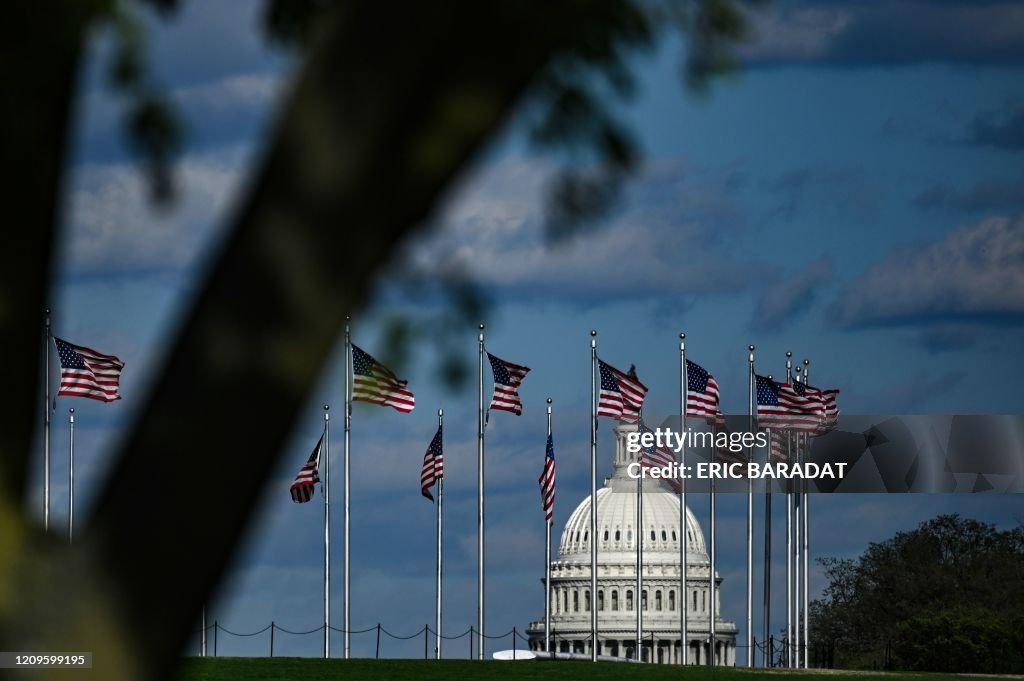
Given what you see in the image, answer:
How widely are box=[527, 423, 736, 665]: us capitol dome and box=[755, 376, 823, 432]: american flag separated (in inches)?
3370

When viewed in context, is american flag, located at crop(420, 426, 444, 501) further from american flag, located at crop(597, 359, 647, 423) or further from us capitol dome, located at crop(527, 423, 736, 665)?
us capitol dome, located at crop(527, 423, 736, 665)

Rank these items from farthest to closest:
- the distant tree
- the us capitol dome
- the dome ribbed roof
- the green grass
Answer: the dome ribbed roof → the us capitol dome → the distant tree → the green grass

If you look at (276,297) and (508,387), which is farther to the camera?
(508,387)

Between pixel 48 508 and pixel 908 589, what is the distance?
52.2 meters

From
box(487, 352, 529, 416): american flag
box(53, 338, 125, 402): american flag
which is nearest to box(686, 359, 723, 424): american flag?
box(487, 352, 529, 416): american flag

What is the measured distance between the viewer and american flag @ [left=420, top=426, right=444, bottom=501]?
52000 millimetres

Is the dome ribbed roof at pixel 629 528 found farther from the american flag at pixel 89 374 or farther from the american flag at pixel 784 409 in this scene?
the american flag at pixel 89 374

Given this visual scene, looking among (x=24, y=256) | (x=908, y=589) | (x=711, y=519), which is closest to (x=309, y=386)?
(x=24, y=256)

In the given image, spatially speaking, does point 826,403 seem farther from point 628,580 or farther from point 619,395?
point 628,580

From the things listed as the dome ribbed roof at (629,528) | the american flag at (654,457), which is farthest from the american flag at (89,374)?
the dome ribbed roof at (629,528)

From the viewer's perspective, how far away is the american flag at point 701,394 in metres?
52.8

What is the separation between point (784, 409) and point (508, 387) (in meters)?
7.84

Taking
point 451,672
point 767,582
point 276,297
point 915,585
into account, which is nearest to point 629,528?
point 915,585

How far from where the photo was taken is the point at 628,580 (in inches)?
6009
